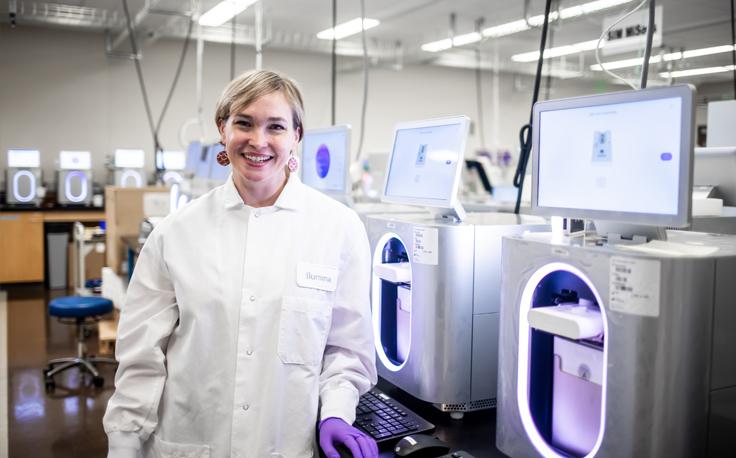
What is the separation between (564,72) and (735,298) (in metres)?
9.64

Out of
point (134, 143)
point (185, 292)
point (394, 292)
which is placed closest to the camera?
point (185, 292)

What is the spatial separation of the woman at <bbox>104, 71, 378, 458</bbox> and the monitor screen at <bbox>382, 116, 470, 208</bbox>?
0.38 meters

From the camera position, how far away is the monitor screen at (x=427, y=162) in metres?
1.52

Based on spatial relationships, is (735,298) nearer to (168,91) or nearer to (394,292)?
(394,292)

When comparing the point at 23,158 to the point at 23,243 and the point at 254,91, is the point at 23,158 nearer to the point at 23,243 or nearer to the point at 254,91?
the point at 23,243

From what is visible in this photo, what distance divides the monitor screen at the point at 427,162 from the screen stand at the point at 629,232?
439 millimetres

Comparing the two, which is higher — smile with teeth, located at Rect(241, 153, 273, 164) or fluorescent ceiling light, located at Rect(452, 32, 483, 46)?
fluorescent ceiling light, located at Rect(452, 32, 483, 46)

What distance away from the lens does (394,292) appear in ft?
5.50

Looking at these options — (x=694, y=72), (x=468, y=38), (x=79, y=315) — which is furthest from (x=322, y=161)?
(x=694, y=72)

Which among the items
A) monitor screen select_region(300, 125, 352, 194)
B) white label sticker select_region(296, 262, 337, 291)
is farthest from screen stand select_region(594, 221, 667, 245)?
monitor screen select_region(300, 125, 352, 194)

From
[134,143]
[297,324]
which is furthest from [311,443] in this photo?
[134,143]

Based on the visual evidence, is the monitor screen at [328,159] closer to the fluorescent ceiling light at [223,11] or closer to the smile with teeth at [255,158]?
the smile with teeth at [255,158]

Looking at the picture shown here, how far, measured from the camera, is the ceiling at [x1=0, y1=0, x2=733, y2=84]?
6.62 metres

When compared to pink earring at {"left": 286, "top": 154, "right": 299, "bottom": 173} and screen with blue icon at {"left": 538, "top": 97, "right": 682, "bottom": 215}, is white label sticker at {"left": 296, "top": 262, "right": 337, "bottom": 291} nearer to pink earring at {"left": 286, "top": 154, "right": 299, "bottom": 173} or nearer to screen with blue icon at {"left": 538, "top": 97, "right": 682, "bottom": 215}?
pink earring at {"left": 286, "top": 154, "right": 299, "bottom": 173}
